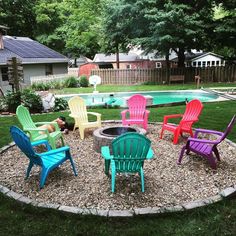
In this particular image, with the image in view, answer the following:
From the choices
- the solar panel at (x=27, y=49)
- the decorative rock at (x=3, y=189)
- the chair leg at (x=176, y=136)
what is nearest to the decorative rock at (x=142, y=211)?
the decorative rock at (x=3, y=189)

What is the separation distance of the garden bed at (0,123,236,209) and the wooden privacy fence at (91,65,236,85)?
15.3 m

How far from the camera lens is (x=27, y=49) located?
19672mm

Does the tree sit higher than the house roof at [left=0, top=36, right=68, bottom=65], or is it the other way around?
the tree

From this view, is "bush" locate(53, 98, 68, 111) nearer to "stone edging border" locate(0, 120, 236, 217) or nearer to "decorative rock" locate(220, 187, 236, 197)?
"stone edging border" locate(0, 120, 236, 217)

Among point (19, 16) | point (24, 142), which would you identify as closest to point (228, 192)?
point (24, 142)

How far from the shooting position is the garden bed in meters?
3.16

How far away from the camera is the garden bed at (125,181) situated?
316 cm

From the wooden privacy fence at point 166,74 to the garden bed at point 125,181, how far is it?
15.3 m

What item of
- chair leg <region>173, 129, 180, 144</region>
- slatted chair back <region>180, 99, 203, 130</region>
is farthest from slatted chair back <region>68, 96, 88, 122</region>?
slatted chair back <region>180, 99, 203, 130</region>

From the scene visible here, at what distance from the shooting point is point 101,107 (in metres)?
9.89

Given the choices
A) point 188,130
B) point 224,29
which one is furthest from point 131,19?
point 188,130

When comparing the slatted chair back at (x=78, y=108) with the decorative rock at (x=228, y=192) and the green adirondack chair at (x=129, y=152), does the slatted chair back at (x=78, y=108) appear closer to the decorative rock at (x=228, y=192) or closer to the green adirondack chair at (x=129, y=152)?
the green adirondack chair at (x=129, y=152)

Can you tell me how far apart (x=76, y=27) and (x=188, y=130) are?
24.9 m

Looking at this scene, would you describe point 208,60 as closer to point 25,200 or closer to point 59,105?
point 59,105
